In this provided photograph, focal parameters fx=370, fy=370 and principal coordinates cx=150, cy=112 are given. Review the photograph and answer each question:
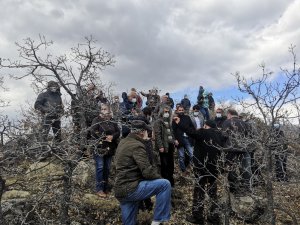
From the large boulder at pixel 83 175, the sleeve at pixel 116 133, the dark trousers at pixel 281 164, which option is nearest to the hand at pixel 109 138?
the sleeve at pixel 116 133

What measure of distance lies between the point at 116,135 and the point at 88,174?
1.66 m

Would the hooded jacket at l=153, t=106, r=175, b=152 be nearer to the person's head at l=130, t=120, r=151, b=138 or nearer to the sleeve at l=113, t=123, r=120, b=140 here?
the sleeve at l=113, t=123, r=120, b=140

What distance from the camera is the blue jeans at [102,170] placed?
8211 millimetres

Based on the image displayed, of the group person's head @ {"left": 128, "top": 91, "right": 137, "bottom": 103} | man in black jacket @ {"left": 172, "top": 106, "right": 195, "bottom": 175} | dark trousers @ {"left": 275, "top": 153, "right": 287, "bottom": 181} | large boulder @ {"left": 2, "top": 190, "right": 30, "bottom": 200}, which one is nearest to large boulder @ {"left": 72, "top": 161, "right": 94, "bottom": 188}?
large boulder @ {"left": 2, "top": 190, "right": 30, "bottom": 200}

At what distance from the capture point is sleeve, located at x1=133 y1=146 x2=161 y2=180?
5.63 metres

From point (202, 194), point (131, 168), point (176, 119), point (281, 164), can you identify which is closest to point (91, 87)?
point (176, 119)

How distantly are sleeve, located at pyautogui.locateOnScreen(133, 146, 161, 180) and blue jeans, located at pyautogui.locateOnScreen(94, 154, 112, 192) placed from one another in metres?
2.64

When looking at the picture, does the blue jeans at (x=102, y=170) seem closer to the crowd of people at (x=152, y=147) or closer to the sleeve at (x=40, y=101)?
the crowd of people at (x=152, y=147)

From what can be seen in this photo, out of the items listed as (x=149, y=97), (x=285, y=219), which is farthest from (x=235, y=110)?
(x=149, y=97)

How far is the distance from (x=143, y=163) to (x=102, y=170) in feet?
9.40

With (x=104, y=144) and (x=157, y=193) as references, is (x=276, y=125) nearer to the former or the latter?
(x=157, y=193)

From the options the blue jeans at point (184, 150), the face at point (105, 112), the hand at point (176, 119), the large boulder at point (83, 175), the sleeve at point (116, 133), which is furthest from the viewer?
the blue jeans at point (184, 150)

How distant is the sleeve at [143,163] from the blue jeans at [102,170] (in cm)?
264

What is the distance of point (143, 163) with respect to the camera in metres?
5.65
